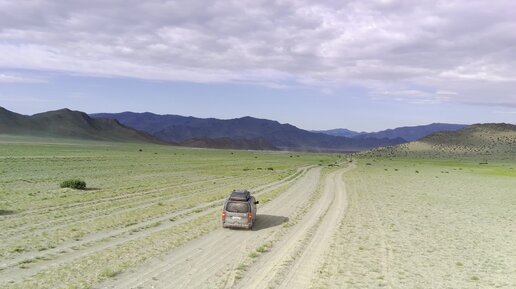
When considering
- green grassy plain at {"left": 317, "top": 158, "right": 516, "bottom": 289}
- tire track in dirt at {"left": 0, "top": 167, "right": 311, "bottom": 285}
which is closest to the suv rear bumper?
tire track in dirt at {"left": 0, "top": 167, "right": 311, "bottom": 285}

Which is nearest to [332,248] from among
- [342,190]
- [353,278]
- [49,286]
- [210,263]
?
[353,278]

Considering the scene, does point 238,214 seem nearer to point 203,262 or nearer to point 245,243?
point 245,243

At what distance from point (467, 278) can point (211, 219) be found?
44.9 feet

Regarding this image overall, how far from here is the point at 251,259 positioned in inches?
671

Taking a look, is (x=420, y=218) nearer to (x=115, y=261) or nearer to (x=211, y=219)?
(x=211, y=219)

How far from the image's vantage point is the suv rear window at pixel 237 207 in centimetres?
2302

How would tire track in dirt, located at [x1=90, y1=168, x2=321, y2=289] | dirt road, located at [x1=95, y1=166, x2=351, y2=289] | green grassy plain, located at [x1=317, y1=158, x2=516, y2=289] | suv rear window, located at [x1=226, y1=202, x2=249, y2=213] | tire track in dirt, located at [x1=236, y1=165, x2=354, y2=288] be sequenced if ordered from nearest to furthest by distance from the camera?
tire track in dirt, located at [x1=90, y1=168, x2=321, y2=289], dirt road, located at [x1=95, y1=166, x2=351, y2=289], tire track in dirt, located at [x1=236, y1=165, x2=354, y2=288], green grassy plain, located at [x1=317, y1=158, x2=516, y2=289], suv rear window, located at [x1=226, y1=202, x2=249, y2=213]

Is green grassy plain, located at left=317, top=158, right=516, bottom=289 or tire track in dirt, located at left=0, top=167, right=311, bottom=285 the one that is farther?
green grassy plain, located at left=317, top=158, right=516, bottom=289

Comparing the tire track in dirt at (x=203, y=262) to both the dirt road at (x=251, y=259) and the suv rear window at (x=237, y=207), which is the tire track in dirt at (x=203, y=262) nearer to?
the dirt road at (x=251, y=259)

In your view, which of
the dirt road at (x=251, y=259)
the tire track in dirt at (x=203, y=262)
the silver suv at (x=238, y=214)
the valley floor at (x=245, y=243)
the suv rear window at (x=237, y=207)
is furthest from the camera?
the suv rear window at (x=237, y=207)

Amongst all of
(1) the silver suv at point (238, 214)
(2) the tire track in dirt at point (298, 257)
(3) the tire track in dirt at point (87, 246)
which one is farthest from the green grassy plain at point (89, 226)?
(2) the tire track in dirt at point (298, 257)

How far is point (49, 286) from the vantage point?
42.4 feet

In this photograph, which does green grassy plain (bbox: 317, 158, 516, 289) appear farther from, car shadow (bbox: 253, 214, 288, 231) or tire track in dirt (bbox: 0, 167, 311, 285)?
tire track in dirt (bbox: 0, 167, 311, 285)

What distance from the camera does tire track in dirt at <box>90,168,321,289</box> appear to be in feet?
45.2
